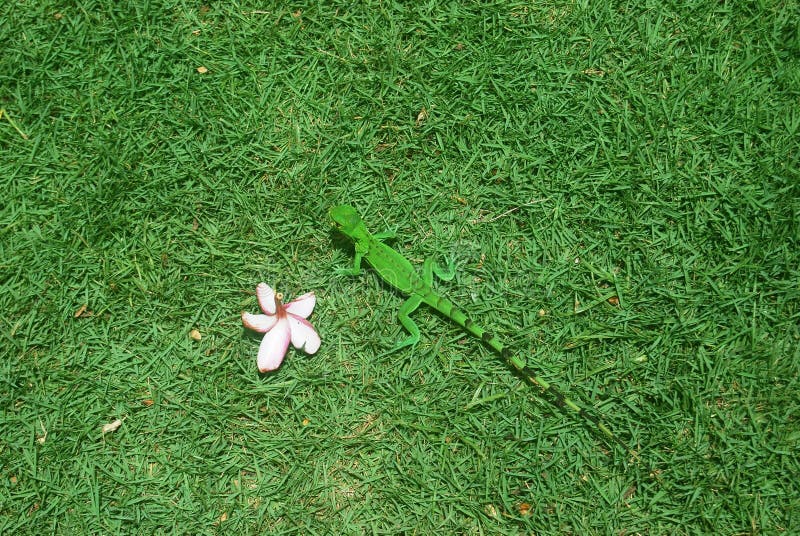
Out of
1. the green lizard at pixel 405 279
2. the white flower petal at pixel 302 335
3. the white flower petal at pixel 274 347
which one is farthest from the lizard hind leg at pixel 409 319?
the white flower petal at pixel 274 347

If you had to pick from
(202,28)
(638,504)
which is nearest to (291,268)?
(202,28)

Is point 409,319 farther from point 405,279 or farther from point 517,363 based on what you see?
point 517,363

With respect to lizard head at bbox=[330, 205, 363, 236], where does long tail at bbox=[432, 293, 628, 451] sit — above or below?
below

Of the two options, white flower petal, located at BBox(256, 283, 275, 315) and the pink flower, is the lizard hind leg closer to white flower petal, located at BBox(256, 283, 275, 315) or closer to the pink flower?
the pink flower

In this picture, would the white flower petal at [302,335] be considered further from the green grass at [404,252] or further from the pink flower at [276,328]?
the green grass at [404,252]

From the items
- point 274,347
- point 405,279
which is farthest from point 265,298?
point 405,279

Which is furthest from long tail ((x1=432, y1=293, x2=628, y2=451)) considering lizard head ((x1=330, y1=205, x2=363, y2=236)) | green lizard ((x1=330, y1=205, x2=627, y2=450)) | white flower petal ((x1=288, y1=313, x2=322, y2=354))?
white flower petal ((x1=288, y1=313, x2=322, y2=354))

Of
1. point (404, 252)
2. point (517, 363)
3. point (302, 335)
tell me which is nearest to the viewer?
point (517, 363)

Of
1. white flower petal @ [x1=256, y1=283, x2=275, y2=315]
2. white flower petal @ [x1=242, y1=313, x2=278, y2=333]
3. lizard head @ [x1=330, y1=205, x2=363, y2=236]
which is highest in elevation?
lizard head @ [x1=330, y1=205, x2=363, y2=236]
